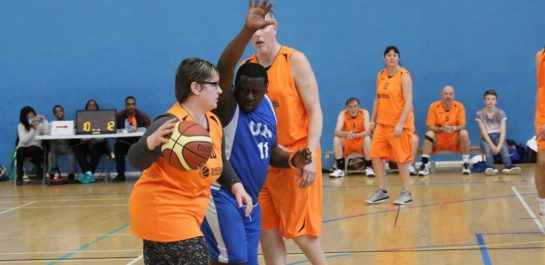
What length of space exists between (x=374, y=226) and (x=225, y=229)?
390 cm

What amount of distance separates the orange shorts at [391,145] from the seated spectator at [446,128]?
3.52 metres

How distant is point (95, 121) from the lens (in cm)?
1288

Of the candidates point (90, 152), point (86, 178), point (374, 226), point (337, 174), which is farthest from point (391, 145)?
point (90, 152)

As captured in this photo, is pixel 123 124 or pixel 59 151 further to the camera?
pixel 59 151

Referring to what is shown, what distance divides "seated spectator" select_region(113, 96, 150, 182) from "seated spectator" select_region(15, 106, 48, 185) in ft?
4.44

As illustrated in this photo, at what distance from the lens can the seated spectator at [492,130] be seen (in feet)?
39.1

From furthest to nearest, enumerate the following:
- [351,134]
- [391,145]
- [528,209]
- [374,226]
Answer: [351,134]
[391,145]
[528,209]
[374,226]

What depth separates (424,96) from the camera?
521 inches

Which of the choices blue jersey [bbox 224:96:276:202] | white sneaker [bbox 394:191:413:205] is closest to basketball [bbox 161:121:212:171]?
blue jersey [bbox 224:96:276:202]

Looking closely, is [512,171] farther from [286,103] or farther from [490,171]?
[286,103]

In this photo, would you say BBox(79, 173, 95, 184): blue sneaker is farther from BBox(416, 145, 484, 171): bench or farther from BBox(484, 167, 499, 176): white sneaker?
BBox(484, 167, 499, 176): white sneaker

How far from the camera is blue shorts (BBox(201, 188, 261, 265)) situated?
3598 millimetres

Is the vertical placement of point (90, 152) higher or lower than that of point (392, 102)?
lower

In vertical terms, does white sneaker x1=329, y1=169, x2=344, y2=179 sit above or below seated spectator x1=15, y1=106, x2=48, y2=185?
below
